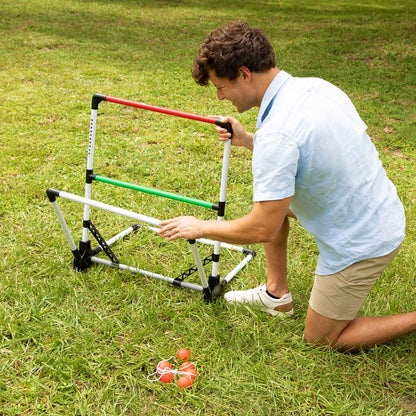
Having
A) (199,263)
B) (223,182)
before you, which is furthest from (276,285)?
(223,182)

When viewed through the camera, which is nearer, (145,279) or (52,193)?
(52,193)

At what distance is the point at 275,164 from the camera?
6.24 ft

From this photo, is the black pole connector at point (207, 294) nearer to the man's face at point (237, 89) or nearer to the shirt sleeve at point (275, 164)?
the shirt sleeve at point (275, 164)

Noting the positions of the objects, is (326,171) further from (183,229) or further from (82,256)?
(82,256)

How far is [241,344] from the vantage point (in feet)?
8.36

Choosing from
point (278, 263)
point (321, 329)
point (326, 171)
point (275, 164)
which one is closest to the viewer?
point (275, 164)

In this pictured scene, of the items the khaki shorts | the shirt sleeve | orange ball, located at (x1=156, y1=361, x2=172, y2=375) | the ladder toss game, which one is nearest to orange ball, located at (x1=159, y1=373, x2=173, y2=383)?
orange ball, located at (x1=156, y1=361, x2=172, y2=375)

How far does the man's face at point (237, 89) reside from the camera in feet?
6.86

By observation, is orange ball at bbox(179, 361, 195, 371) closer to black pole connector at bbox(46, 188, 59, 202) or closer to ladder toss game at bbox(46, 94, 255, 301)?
ladder toss game at bbox(46, 94, 255, 301)

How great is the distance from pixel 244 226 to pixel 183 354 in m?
0.80

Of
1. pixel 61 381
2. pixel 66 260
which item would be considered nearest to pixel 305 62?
pixel 66 260

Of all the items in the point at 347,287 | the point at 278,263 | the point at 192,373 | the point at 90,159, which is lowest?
the point at 192,373

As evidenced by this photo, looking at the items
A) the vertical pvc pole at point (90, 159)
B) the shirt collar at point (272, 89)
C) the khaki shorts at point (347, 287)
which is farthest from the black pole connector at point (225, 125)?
the khaki shorts at point (347, 287)

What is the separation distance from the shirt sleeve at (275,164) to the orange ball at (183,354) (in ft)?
3.20
